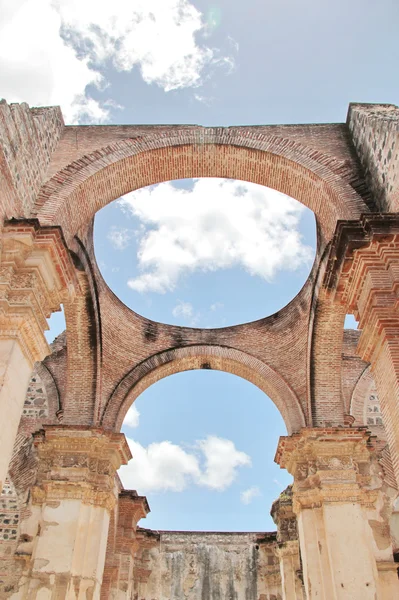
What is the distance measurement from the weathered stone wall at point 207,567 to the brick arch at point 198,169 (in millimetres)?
9573

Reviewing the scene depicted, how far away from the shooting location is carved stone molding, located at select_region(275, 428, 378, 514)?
24.2 feet

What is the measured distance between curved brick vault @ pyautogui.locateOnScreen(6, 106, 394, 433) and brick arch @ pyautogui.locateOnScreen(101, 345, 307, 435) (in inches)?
0.8

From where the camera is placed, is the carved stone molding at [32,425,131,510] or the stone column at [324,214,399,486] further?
the carved stone molding at [32,425,131,510]

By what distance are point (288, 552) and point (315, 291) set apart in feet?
16.9

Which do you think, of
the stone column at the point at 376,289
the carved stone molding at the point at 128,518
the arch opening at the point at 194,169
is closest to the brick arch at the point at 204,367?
the carved stone molding at the point at 128,518

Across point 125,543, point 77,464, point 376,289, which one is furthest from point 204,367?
point 376,289

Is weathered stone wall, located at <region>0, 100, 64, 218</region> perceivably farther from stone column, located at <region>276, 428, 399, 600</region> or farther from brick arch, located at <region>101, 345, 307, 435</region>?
stone column, located at <region>276, 428, 399, 600</region>

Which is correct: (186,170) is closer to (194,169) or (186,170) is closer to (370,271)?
(194,169)

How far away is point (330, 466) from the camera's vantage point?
761cm

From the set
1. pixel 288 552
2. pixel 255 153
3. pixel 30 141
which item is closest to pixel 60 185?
pixel 30 141

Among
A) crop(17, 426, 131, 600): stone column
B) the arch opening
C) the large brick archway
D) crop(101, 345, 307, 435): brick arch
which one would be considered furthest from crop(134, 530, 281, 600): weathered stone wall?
the arch opening

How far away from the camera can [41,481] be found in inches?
303

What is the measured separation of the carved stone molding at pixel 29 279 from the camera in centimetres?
427

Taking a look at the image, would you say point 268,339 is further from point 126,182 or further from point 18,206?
point 18,206
